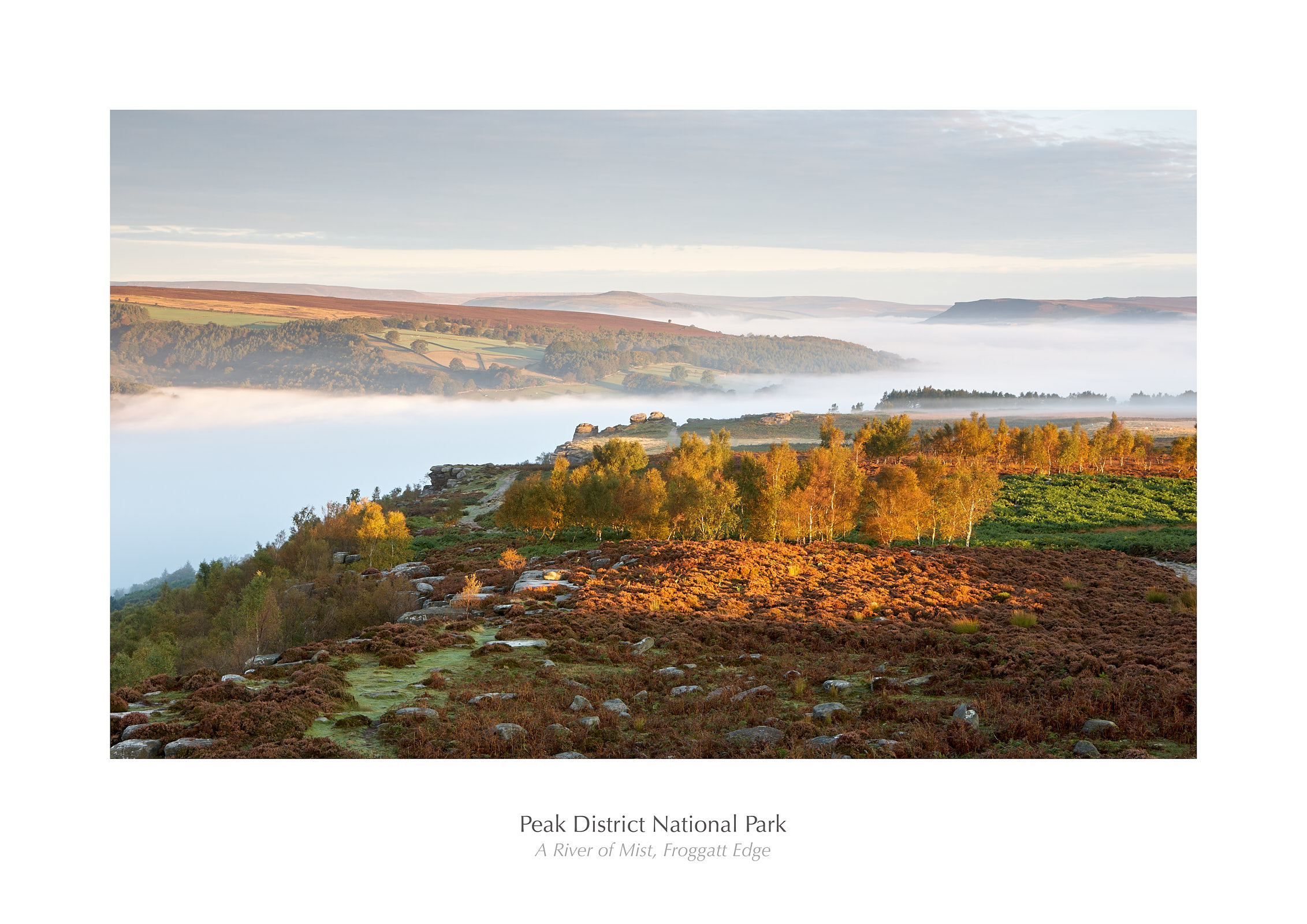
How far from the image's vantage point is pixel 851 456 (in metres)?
48.3

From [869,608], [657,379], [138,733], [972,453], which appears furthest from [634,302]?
[972,453]

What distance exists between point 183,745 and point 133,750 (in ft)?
2.48

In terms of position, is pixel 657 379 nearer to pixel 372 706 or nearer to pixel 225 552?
pixel 225 552

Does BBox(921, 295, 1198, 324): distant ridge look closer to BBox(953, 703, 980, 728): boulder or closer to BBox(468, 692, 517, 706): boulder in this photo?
BBox(953, 703, 980, 728): boulder

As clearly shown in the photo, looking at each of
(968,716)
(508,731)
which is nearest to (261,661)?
(508,731)

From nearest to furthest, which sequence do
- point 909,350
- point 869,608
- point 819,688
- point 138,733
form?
point 138,733, point 819,688, point 869,608, point 909,350

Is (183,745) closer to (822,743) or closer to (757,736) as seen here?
(757,736)

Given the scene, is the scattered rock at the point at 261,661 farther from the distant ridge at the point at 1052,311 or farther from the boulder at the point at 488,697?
the distant ridge at the point at 1052,311

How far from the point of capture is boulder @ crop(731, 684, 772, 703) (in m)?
13.0

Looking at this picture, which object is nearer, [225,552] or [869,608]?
[869,608]

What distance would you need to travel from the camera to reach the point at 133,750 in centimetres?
1011

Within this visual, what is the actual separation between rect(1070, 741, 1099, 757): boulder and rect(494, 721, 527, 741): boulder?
7.55 metres

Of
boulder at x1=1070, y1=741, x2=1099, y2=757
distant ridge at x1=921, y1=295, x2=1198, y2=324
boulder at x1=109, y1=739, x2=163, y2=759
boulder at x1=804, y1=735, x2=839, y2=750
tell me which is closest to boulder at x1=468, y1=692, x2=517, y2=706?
boulder at x1=109, y1=739, x2=163, y2=759

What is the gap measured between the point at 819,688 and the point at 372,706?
823cm
